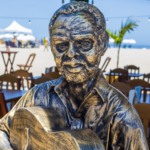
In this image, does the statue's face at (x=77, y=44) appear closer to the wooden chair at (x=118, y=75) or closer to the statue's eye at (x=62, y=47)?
the statue's eye at (x=62, y=47)

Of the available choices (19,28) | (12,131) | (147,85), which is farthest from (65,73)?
(19,28)

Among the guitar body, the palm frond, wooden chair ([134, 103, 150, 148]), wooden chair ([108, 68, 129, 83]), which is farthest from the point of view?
→ the palm frond

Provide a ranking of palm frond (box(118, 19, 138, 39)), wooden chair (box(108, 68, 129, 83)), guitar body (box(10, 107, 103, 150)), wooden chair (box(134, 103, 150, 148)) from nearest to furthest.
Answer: guitar body (box(10, 107, 103, 150)), wooden chair (box(134, 103, 150, 148)), wooden chair (box(108, 68, 129, 83)), palm frond (box(118, 19, 138, 39))

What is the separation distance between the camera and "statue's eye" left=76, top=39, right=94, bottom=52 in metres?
0.51

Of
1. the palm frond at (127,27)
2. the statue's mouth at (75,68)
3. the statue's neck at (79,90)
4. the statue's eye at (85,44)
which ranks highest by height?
the statue's eye at (85,44)

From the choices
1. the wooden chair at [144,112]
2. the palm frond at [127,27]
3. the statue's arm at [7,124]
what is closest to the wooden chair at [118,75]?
the palm frond at [127,27]

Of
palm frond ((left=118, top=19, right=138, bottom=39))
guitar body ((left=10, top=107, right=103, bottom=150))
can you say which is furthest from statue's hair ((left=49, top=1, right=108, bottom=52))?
palm frond ((left=118, top=19, right=138, bottom=39))

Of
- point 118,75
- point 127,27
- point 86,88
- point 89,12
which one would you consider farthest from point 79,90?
point 127,27

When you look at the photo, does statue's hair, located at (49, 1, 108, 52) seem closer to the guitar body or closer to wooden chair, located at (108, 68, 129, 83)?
the guitar body

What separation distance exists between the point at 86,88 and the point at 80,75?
0.03m

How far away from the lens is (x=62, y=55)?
514mm

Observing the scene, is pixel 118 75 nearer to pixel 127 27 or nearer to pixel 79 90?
pixel 127 27

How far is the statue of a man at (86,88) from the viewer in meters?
0.51

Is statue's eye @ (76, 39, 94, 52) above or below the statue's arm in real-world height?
above
